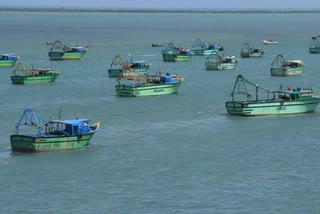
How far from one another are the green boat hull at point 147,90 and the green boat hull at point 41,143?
15.8 m

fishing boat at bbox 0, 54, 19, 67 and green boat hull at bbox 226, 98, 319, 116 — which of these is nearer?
green boat hull at bbox 226, 98, 319, 116

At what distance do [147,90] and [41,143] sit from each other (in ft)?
57.6

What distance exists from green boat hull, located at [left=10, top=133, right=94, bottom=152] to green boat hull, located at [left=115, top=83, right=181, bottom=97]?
52.0 feet

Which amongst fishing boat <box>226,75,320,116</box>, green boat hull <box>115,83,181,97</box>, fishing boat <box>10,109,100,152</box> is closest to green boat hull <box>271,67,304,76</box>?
green boat hull <box>115,83,181,97</box>

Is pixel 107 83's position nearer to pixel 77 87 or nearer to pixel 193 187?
pixel 77 87

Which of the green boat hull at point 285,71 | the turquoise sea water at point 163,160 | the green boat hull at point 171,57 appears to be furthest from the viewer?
the green boat hull at point 171,57

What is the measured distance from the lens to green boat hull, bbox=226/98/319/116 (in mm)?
42438

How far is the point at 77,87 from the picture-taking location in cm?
5462

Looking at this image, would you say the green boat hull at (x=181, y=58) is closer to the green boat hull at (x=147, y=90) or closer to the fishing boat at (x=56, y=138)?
the green boat hull at (x=147, y=90)

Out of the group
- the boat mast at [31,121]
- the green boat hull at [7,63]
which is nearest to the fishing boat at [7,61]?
the green boat hull at [7,63]

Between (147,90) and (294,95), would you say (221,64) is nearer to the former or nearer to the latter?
(147,90)

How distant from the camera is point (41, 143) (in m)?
33.3

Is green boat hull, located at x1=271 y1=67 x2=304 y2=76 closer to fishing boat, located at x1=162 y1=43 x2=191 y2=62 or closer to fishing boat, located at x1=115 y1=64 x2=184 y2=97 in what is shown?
fishing boat, located at x1=115 y1=64 x2=184 y2=97

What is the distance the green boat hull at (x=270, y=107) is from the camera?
42.4 m
